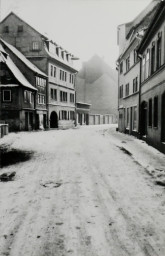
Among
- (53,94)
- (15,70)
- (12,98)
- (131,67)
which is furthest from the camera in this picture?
(53,94)

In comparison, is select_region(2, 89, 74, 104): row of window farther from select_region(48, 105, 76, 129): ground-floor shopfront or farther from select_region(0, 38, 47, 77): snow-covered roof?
select_region(0, 38, 47, 77): snow-covered roof

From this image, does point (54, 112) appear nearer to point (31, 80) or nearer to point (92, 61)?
point (31, 80)

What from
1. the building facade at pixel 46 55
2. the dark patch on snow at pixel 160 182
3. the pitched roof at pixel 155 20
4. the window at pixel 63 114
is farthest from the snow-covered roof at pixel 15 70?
the dark patch on snow at pixel 160 182

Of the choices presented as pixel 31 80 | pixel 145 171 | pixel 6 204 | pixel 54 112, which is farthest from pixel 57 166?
pixel 54 112

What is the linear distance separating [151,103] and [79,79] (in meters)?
46.1

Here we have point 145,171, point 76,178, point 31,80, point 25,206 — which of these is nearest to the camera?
point 25,206

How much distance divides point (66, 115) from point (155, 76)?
1180 inches

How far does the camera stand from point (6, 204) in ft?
21.4

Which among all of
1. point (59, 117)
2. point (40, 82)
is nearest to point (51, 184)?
point (40, 82)

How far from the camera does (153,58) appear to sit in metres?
17.6

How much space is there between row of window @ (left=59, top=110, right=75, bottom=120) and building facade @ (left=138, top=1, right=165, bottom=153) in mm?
23538

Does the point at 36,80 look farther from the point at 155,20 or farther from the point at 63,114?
the point at 155,20

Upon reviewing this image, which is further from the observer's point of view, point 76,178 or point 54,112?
point 54,112

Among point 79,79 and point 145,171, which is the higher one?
point 79,79
